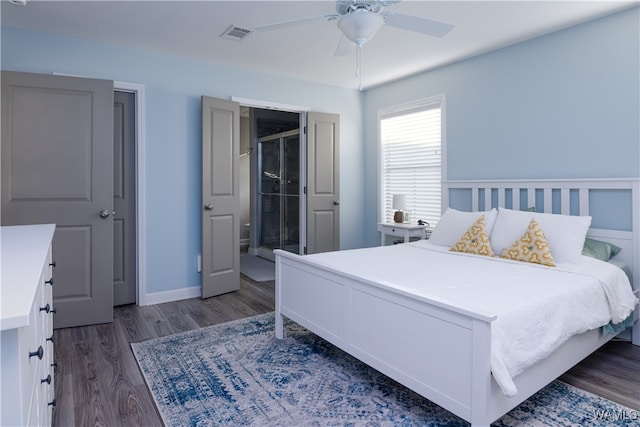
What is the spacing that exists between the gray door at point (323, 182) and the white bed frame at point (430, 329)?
193cm

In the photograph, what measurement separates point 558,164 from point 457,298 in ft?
6.96

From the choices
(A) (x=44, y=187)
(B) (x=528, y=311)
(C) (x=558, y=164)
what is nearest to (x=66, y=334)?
(A) (x=44, y=187)

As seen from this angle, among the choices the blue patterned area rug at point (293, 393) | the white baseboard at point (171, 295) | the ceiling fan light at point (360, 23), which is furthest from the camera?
the white baseboard at point (171, 295)

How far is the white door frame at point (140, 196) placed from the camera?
382 centimetres

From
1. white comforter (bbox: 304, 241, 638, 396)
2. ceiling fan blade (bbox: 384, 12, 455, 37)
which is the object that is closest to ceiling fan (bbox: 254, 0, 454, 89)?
ceiling fan blade (bbox: 384, 12, 455, 37)

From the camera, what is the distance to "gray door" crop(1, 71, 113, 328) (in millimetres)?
3150

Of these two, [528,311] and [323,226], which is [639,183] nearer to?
[528,311]

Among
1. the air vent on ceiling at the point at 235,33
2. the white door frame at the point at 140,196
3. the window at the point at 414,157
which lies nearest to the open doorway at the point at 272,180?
the window at the point at 414,157

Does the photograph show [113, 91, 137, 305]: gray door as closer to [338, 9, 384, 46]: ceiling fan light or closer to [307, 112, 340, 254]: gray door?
[307, 112, 340, 254]: gray door

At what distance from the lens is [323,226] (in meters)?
5.09

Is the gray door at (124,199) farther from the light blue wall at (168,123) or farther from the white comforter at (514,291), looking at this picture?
the white comforter at (514,291)

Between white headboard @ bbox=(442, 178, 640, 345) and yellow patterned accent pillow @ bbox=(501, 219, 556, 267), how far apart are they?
0.54 m

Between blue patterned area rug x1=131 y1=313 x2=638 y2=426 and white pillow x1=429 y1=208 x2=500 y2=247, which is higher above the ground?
white pillow x1=429 y1=208 x2=500 y2=247

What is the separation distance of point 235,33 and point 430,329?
2.90 metres
